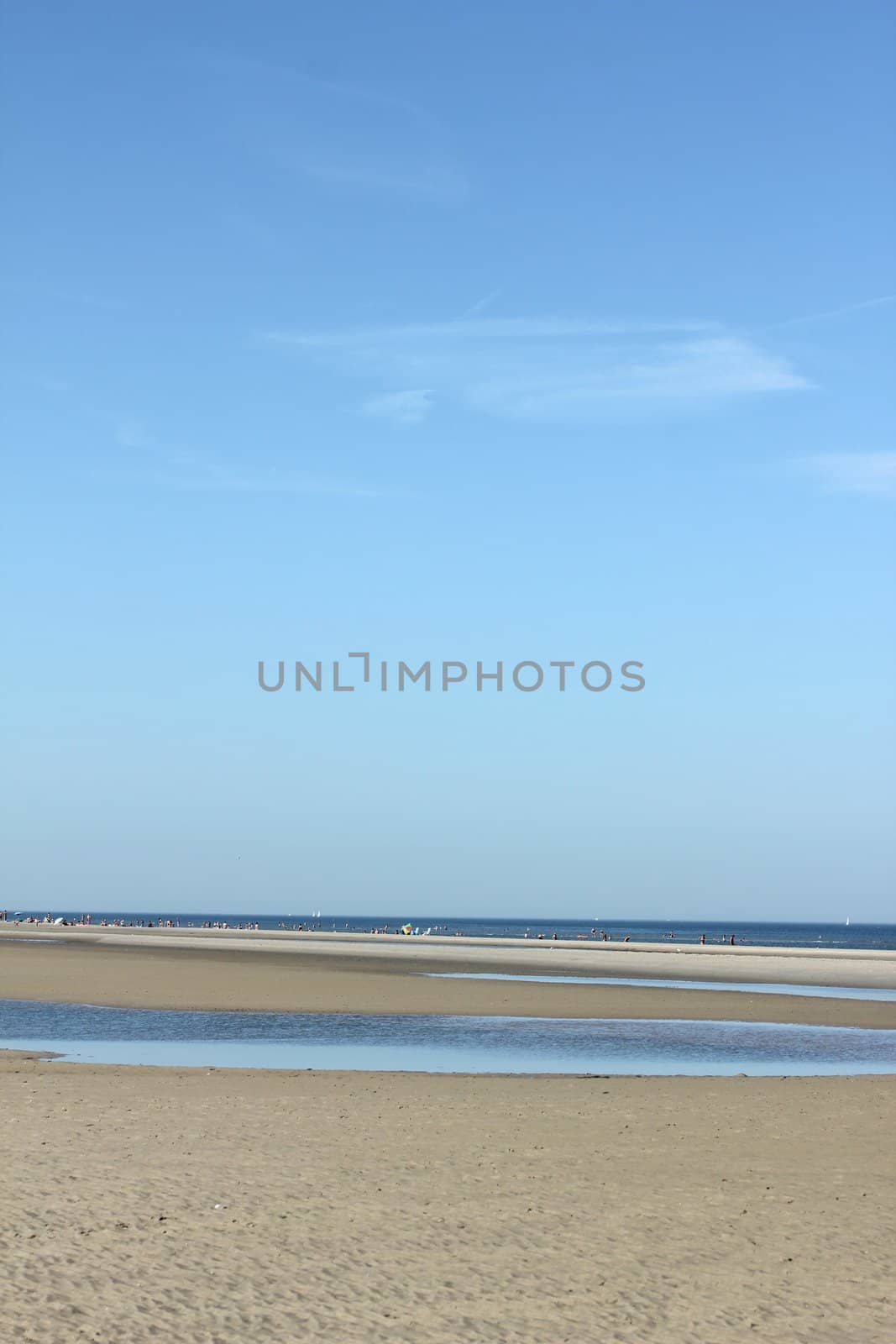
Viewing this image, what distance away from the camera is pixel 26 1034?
29.7m

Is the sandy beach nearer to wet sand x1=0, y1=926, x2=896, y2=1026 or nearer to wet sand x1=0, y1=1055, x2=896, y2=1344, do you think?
wet sand x1=0, y1=1055, x2=896, y2=1344

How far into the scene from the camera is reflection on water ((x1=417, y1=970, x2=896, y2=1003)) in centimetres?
5125

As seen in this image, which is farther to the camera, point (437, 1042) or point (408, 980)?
point (408, 980)

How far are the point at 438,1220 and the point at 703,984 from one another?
46048 mm

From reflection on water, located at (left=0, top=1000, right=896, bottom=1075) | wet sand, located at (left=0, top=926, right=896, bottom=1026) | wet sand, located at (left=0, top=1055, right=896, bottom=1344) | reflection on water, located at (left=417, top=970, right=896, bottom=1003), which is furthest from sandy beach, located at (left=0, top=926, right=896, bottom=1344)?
reflection on water, located at (left=417, top=970, right=896, bottom=1003)

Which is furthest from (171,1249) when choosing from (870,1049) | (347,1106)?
(870,1049)

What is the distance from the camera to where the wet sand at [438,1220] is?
9.98 m

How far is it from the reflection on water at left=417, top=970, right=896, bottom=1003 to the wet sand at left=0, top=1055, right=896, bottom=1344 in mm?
32270

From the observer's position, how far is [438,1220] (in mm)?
12758

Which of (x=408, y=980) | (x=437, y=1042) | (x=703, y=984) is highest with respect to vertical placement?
(x=437, y=1042)

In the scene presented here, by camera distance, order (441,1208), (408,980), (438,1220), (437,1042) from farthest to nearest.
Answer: (408,980) → (437,1042) → (441,1208) → (438,1220)

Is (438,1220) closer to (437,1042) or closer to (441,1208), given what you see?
(441,1208)

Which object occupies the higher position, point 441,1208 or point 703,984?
point 441,1208

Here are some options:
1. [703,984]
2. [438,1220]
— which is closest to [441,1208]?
[438,1220]
